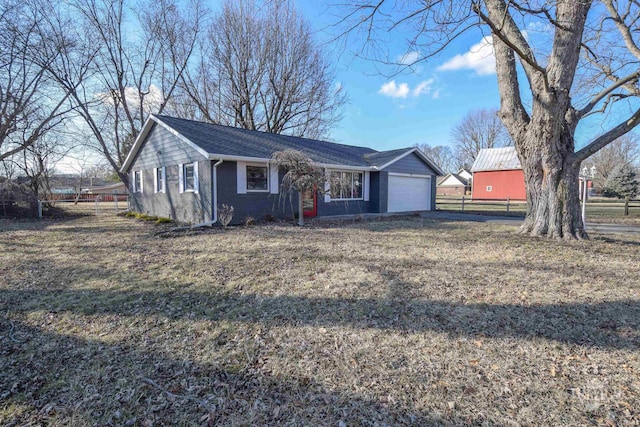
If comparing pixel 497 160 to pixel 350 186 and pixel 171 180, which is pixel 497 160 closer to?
pixel 350 186

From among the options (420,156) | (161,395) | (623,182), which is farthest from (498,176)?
(161,395)

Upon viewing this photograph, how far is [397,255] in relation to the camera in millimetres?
6566

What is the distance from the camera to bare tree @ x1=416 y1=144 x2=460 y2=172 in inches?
2414

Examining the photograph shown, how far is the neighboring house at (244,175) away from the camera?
1088 centimetres

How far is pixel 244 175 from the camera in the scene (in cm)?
1117

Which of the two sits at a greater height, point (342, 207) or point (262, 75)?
point (262, 75)

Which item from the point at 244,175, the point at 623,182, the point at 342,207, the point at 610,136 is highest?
the point at 610,136

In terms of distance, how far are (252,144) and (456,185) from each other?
156ft

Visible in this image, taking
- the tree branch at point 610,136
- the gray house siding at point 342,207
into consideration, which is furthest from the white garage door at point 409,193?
the tree branch at point 610,136

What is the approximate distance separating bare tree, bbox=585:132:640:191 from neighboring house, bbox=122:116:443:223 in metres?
38.2

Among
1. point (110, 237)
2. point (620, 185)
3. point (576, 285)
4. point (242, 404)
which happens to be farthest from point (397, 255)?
point (620, 185)

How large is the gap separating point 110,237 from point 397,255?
8114mm

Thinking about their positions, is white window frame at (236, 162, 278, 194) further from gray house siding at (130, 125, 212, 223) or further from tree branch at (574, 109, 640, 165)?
tree branch at (574, 109, 640, 165)

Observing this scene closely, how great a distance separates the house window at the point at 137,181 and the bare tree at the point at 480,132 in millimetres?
41896
